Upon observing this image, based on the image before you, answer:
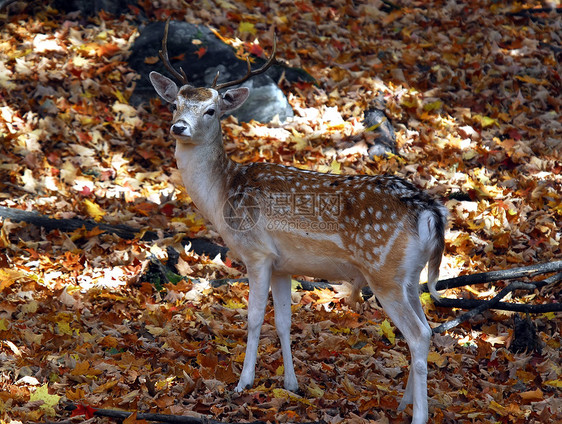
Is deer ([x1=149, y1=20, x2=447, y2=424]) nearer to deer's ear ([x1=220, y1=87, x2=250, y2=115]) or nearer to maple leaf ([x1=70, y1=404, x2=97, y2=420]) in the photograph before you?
deer's ear ([x1=220, y1=87, x2=250, y2=115])

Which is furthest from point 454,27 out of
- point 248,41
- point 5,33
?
point 5,33

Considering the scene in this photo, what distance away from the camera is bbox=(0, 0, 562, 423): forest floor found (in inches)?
214

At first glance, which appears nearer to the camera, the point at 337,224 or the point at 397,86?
the point at 337,224

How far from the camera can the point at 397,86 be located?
421 inches

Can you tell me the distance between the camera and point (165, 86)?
6.21 meters

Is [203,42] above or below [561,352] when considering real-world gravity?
above

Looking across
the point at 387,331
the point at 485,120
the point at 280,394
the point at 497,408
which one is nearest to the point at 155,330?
the point at 280,394

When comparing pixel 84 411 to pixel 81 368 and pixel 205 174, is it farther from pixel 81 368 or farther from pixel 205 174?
pixel 205 174

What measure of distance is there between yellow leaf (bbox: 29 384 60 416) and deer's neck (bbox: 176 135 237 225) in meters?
1.89

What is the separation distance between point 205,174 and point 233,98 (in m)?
0.79

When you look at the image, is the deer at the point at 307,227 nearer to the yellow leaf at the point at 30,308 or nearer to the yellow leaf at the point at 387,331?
the yellow leaf at the point at 387,331

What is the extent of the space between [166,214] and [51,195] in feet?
4.85

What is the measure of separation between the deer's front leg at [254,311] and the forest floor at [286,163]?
0.60ft

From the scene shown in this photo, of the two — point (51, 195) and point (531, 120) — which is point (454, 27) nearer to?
point (531, 120)
